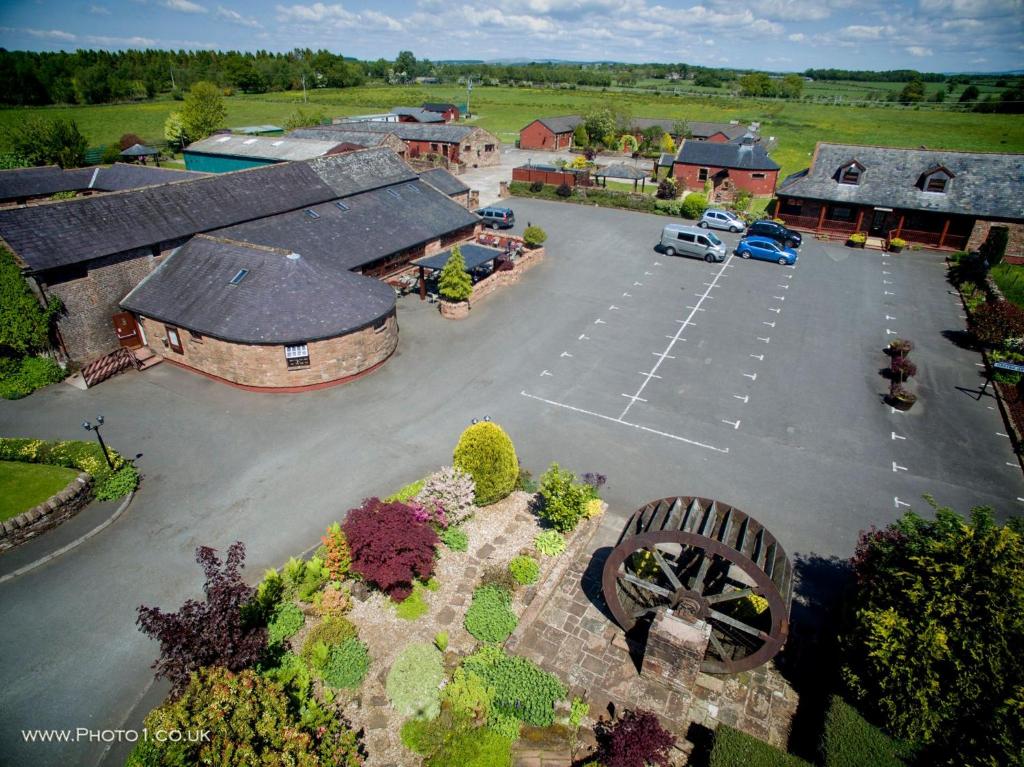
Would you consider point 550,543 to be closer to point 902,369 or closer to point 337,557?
point 337,557

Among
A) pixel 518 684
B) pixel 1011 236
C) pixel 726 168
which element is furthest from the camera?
pixel 726 168

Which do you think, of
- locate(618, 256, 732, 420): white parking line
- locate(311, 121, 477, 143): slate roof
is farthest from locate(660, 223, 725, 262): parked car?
locate(311, 121, 477, 143): slate roof

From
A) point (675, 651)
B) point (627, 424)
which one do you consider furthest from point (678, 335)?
point (675, 651)

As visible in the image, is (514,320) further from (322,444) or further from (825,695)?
(825,695)

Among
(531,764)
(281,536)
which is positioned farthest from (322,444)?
(531,764)

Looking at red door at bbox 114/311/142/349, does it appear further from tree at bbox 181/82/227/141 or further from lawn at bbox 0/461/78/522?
tree at bbox 181/82/227/141

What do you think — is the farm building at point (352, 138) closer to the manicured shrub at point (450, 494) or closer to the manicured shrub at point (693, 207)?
the manicured shrub at point (693, 207)

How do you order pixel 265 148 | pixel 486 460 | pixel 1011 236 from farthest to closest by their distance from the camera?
1. pixel 265 148
2. pixel 1011 236
3. pixel 486 460
